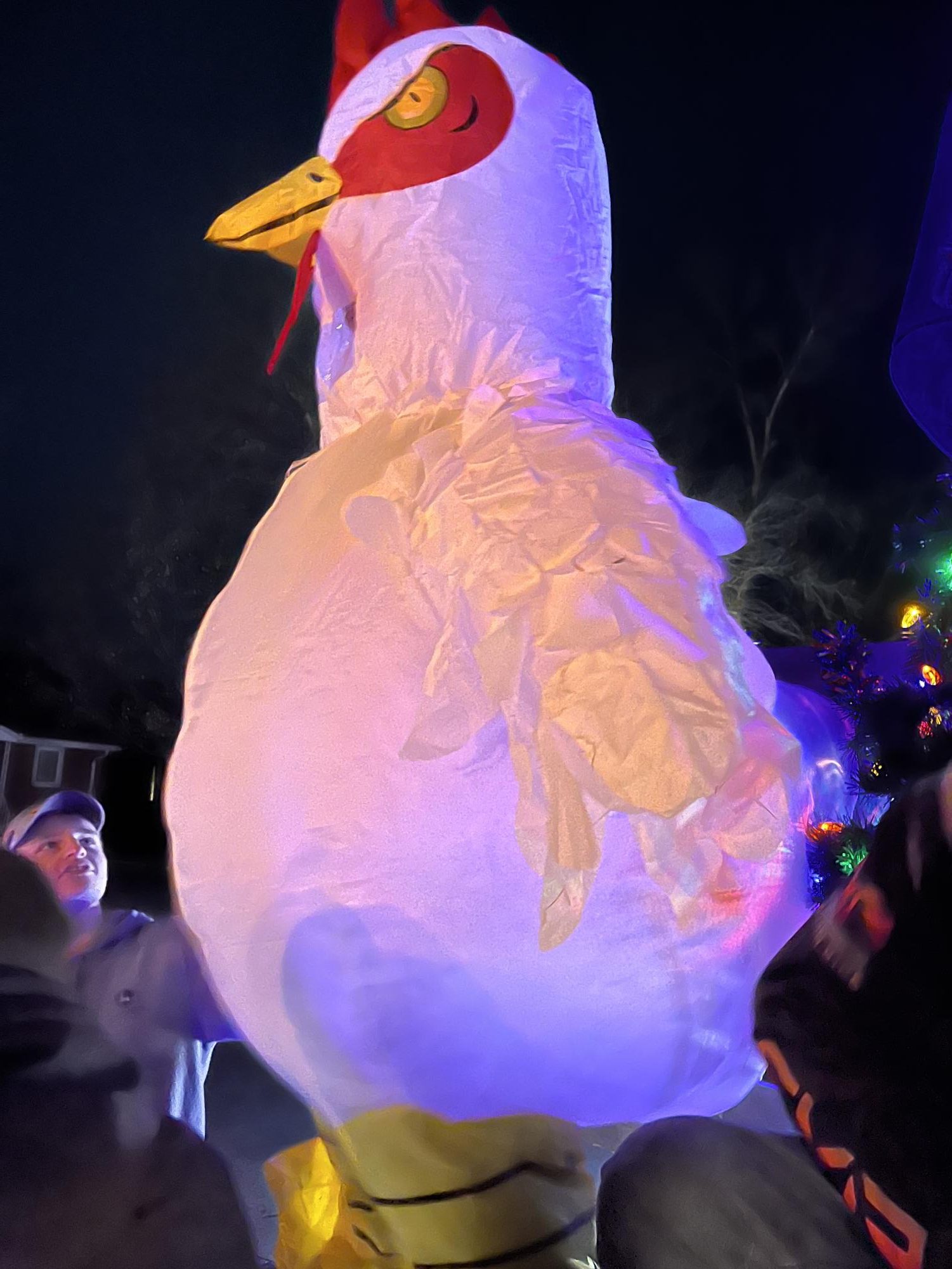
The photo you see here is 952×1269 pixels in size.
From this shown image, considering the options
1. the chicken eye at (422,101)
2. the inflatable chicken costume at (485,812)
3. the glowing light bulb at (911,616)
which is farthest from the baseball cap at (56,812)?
the glowing light bulb at (911,616)

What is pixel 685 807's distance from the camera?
59 centimetres

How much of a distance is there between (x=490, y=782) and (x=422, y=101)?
0.65m

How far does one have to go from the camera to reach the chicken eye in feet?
2.89

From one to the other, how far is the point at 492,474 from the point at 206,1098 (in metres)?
1.87

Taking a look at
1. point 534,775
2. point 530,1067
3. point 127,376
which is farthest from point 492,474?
point 127,376

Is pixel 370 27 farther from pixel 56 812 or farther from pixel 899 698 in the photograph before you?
pixel 56 812

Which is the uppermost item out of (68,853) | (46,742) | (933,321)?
(933,321)

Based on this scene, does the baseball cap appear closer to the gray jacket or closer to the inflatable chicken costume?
the gray jacket

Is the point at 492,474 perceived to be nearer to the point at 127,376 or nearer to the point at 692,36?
the point at 692,36

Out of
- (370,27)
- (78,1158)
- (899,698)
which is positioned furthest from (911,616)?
(78,1158)

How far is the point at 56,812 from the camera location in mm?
1367

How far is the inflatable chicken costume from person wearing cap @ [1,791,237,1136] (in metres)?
0.24

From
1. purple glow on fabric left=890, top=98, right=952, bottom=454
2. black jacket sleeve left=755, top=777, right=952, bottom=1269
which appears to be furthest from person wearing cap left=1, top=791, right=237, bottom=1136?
purple glow on fabric left=890, top=98, right=952, bottom=454

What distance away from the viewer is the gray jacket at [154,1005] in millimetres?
938
